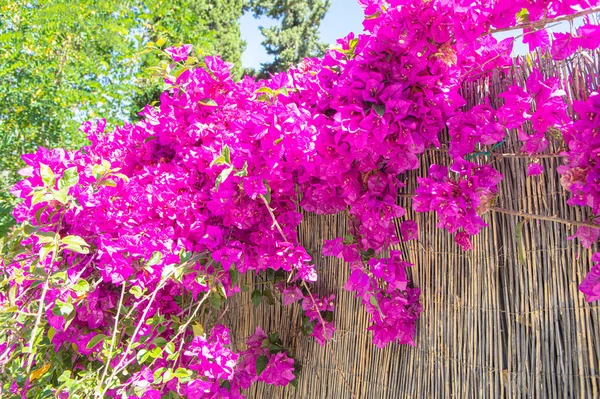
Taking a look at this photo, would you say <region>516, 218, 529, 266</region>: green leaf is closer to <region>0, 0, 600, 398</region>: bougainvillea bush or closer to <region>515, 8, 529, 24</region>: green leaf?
<region>0, 0, 600, 398</region>: bougainvillea bush

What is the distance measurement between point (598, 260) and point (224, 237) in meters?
0.82

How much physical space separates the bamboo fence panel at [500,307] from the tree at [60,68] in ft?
9.81

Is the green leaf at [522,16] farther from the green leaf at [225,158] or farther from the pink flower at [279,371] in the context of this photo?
the pink flower at [279,371]

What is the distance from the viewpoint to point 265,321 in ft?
5.09

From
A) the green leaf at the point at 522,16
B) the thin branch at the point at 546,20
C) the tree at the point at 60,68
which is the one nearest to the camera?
the thin branch at the point at 546,20

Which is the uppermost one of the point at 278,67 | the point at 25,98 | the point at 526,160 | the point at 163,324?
the point at 278,67

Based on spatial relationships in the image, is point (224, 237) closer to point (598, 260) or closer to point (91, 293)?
point (91, 293)

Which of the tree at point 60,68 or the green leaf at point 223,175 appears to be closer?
the green leaf at point 223,175

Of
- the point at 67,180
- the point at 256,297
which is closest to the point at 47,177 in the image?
the point at 67,180

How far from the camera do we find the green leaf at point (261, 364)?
54.8 inches

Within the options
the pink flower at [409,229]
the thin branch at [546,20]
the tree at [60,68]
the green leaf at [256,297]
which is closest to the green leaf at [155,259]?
the green leaf at [256,297]

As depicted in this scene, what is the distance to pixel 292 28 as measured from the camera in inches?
521

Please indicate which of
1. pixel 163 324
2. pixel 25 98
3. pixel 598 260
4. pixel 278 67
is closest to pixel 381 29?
pixel 598 260

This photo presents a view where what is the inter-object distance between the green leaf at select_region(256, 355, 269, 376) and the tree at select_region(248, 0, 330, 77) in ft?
39.1
